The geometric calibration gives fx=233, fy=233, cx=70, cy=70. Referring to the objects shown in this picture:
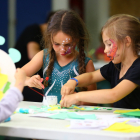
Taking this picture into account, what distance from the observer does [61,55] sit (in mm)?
1347

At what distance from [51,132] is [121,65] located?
2.32 feet

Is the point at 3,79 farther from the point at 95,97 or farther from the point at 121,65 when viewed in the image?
the point at 121,65

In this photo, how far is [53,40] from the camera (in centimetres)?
130

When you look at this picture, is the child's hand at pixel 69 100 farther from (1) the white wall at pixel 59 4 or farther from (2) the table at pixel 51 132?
(1) the white wall at pixel 59 4

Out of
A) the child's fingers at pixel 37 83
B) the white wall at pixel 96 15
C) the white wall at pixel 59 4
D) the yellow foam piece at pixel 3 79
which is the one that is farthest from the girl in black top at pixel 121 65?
the white wall at pixel 96 15

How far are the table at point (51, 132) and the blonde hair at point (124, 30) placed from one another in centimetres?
54

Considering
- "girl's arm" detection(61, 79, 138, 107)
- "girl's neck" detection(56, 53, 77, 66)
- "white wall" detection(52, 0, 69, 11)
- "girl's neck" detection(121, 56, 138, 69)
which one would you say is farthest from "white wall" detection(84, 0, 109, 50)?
"girl's arm" detection(61, 79, 138, 107)

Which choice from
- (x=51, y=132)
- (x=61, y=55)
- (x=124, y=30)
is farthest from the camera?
(x=61, y=55)

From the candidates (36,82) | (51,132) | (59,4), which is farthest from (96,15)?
(51,132)

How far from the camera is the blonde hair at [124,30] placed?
3.63 feet

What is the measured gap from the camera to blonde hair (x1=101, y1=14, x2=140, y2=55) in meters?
1.11

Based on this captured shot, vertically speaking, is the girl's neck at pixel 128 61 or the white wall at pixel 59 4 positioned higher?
the white wall at pixel 59 4

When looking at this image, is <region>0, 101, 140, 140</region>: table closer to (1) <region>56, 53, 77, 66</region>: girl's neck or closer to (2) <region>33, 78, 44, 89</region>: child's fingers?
(2) <region>33, 78, 44, 89</region>: child's fingers

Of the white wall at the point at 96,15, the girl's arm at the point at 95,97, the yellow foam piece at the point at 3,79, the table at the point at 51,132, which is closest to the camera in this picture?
the table at the point at 51,132
